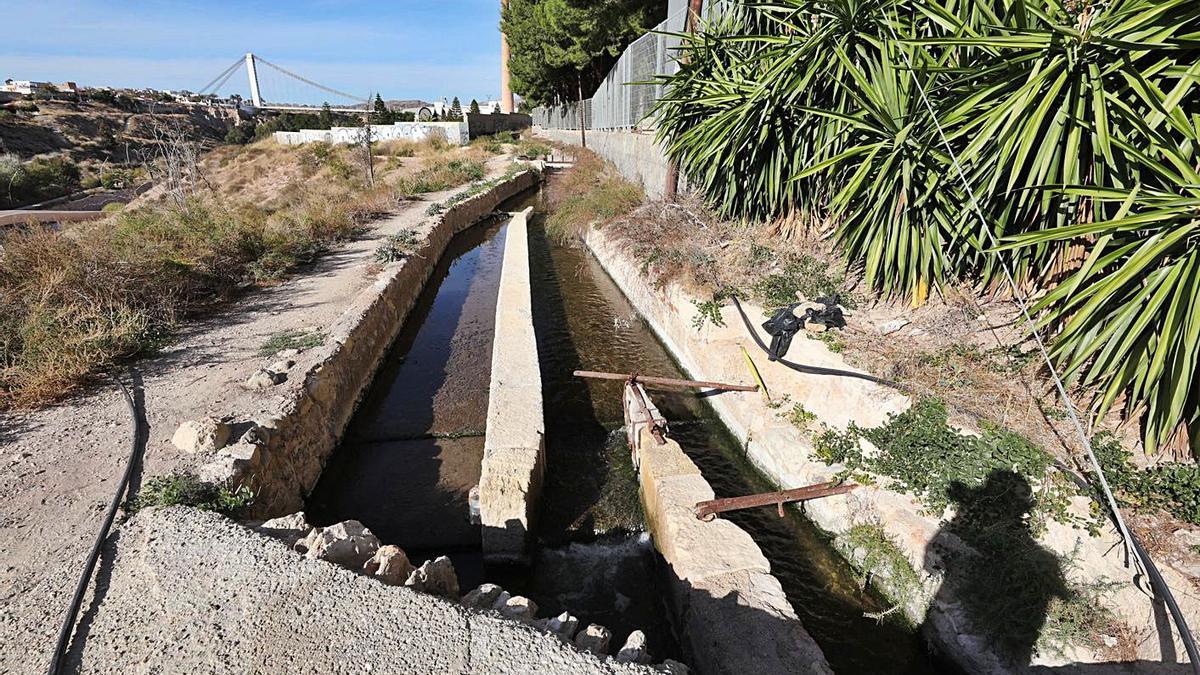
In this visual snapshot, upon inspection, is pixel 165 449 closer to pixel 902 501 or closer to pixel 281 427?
pixel 281 427

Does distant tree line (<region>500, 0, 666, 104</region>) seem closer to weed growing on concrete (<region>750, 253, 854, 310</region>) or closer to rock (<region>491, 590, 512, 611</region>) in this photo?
weed growing on concrete (<region>750, 253, 854, 310</region>)

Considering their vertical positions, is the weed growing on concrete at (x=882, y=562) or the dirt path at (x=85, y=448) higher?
the dirt path at (x=85, y=448)

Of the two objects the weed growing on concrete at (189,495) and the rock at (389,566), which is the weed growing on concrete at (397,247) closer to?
the weed growing on concrete at (189,495)

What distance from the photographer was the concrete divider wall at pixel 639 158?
10.9 meters

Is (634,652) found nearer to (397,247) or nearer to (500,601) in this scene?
(500,601)

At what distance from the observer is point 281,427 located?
4340 mm

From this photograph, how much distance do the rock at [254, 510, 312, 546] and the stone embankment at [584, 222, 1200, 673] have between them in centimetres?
363

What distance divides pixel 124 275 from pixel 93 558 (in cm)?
456

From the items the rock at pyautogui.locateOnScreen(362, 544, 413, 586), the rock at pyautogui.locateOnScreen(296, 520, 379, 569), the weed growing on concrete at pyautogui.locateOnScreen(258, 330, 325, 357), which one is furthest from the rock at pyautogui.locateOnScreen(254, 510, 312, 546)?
the weed growing on concrete at pyautogui.locateOnScreen(258, 330, 325, 357)

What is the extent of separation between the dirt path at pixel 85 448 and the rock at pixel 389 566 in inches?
51.5

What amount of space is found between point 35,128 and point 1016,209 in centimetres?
5454

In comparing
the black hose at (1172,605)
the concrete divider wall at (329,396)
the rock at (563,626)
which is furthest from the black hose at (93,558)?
the black hose at (1172,605)

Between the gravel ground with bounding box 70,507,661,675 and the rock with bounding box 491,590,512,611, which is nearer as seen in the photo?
the gravel ground with bounding box 70,507,661,675

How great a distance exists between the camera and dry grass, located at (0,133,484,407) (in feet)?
15.6
